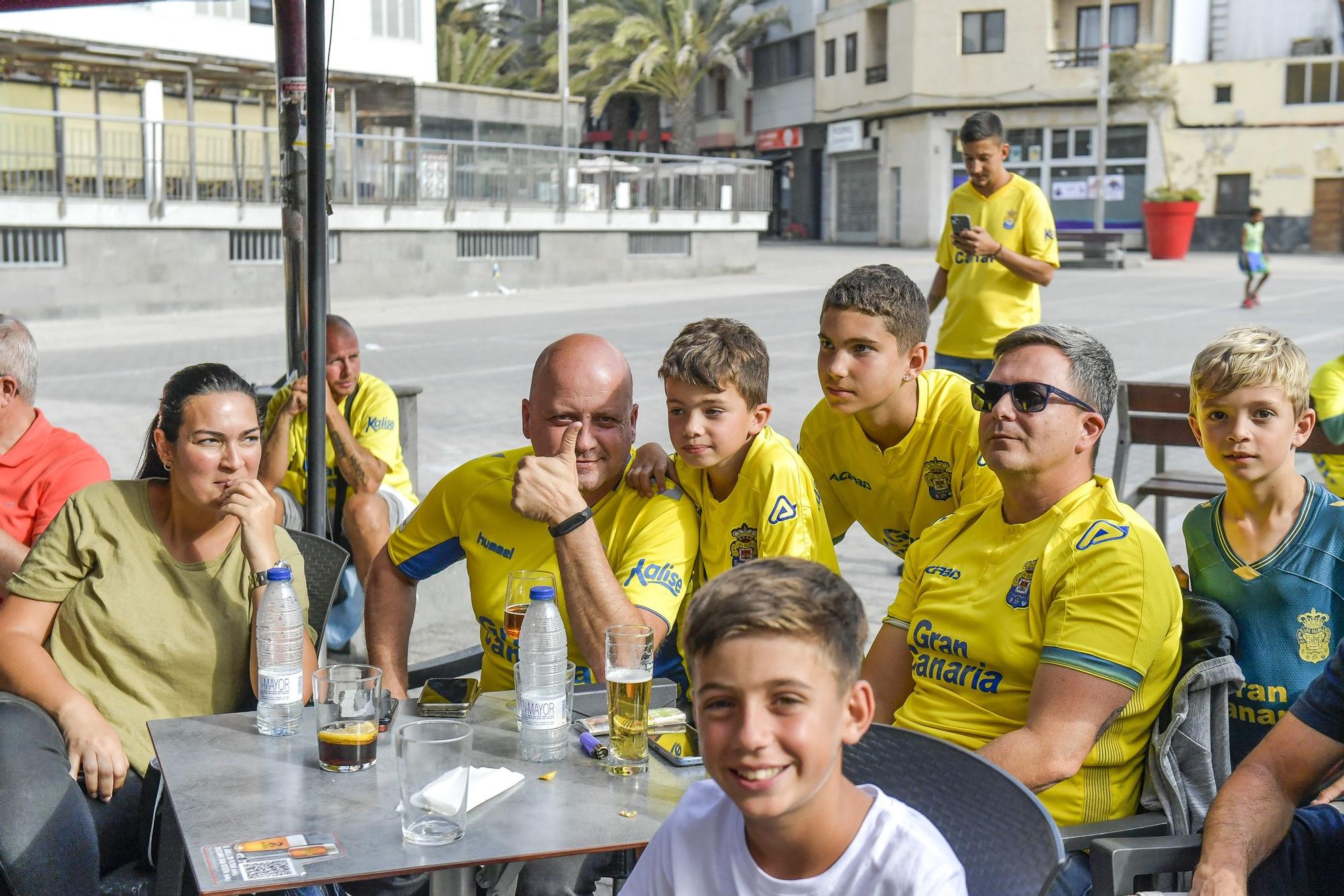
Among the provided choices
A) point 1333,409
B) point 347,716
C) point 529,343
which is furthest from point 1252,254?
point 347,716

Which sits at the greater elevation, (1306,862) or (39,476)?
(39,476)

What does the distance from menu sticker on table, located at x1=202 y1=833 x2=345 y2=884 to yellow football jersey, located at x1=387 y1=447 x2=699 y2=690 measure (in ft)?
3.32

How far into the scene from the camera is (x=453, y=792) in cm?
238

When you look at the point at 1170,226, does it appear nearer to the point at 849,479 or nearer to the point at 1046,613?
the point at 849,479

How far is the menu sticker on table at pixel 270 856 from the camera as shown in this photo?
222 centimetres

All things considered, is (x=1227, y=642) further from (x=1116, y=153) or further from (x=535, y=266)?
(x=1116, y=153)

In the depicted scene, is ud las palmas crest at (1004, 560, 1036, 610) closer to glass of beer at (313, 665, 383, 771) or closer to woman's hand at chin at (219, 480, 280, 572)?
glass of beer at (313, 665, 383, 771)

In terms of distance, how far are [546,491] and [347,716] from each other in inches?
29.3

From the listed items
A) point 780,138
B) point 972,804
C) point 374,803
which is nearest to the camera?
point 972,804

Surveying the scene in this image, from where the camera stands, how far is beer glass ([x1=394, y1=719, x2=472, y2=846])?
7.76ft

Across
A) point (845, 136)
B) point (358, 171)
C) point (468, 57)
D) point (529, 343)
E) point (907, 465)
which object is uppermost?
point (468, 57)

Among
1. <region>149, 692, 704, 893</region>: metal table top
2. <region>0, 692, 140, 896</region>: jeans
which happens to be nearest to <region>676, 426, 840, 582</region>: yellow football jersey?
<region>149, 692, 704, 893</region>: metal table top

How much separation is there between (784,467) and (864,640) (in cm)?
140

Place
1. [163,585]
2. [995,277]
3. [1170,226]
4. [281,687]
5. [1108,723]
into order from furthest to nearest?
[1170,226] < [995,277] < [163,585] < [281,687] < [1108,723]
